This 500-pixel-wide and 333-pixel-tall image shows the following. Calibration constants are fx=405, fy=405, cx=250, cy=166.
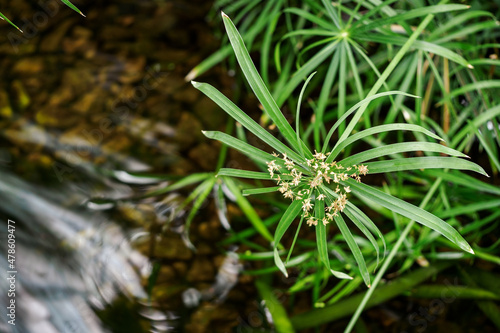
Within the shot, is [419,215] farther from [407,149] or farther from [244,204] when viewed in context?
[244,204]

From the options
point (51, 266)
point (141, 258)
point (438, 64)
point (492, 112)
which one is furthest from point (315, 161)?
point (51, 266)

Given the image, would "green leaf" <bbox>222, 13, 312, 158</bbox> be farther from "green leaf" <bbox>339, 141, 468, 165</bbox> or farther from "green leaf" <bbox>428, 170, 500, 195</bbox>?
"green leaf" <bbox>428, 170, 500, 195</bbox>

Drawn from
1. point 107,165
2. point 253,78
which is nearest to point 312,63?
point 253,78

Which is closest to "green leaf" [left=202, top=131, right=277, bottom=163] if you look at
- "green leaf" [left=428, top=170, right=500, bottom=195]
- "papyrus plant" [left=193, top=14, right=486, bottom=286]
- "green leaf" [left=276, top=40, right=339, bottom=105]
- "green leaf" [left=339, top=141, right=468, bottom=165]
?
"papyrus plant" [left=193, top=14, right=486, bottom=286]

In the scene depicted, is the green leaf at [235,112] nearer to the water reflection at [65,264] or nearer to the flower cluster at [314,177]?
the flower cluster at [314,177]

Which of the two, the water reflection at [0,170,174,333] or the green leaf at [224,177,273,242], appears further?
the water reflection at [0,170,174,333]

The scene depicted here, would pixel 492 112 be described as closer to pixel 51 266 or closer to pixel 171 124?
pixel 171 124
